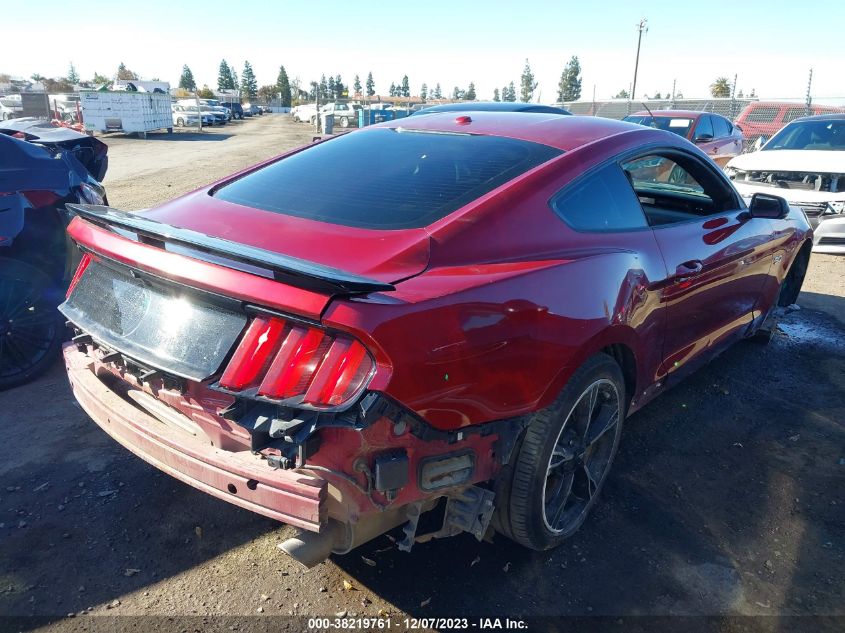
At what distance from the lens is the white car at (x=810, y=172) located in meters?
7.63

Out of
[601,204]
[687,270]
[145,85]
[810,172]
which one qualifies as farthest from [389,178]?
[145,85]

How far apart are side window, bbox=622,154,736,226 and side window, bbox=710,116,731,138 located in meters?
9.65

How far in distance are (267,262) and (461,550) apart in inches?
61.2

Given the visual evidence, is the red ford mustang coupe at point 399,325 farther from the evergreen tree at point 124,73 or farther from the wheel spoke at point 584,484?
the evergreen tree at point 124,73

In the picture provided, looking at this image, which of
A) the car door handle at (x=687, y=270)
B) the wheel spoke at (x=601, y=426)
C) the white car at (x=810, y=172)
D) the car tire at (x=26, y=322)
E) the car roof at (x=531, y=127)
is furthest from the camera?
the white car at (x=810, y=172)

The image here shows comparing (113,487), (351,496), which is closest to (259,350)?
(351,496)

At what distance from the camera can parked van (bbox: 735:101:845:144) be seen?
1617 cm

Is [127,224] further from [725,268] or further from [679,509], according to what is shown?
[725,268]

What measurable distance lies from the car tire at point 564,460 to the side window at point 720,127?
11.8 meters

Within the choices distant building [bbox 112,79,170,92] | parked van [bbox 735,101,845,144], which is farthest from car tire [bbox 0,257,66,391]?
distant building [bbox 112,79,170,92]

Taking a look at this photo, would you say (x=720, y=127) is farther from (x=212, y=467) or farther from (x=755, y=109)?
(x=212, y=467)

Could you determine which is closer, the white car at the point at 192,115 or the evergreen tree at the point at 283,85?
the white car at the point at 192,115

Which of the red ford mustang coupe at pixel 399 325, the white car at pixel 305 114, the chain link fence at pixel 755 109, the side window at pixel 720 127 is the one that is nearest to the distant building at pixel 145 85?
the white car at pixel 305 114

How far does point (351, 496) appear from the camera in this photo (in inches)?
74.5
